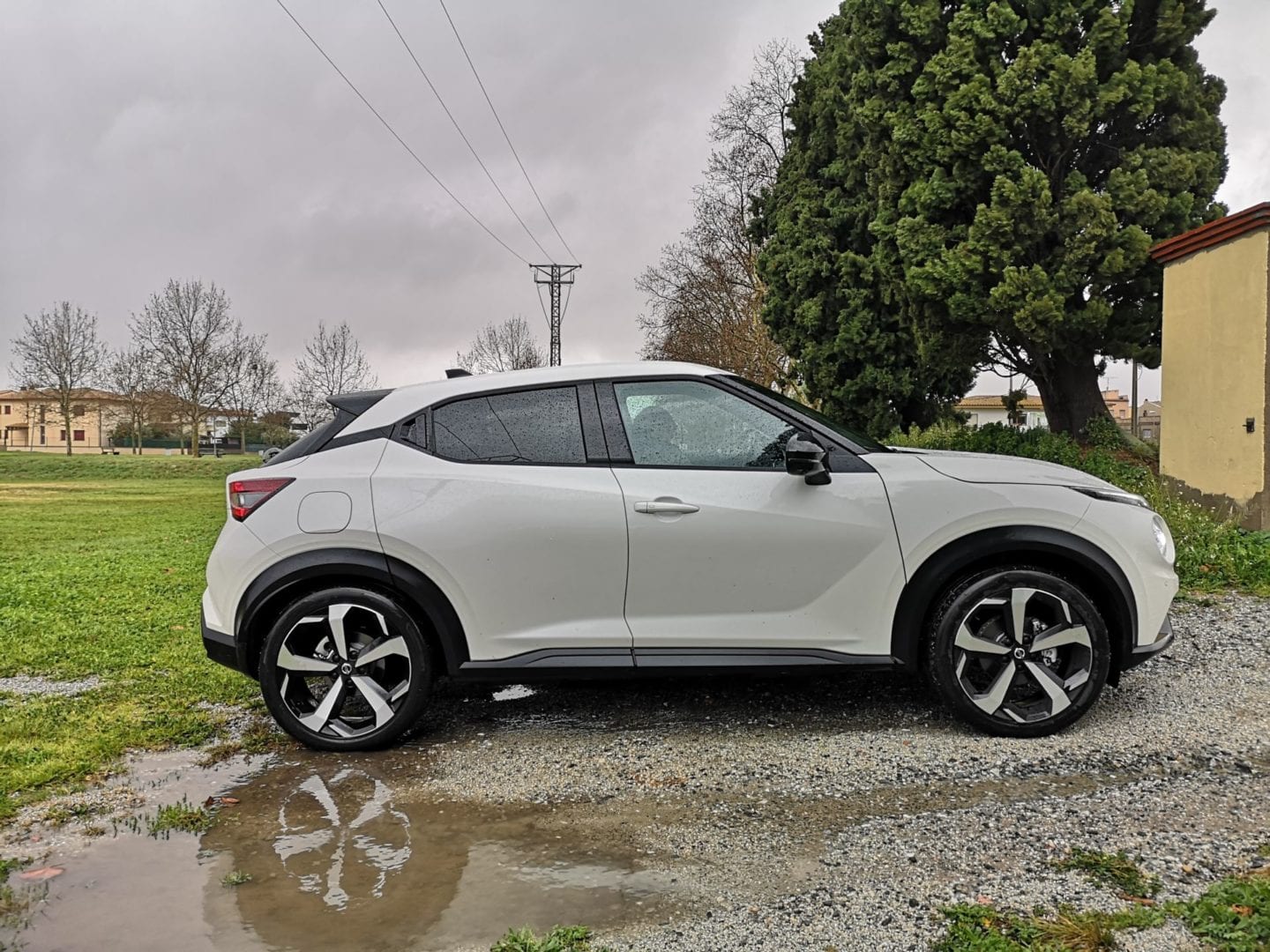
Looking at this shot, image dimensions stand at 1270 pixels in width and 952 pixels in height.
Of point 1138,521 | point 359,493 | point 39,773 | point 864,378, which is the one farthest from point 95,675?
point 864,378

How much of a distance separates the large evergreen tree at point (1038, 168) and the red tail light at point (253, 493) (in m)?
11.5

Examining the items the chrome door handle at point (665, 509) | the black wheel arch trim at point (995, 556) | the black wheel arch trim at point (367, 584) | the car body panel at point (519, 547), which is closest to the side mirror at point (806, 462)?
the chrome door handle at point (665, 509)

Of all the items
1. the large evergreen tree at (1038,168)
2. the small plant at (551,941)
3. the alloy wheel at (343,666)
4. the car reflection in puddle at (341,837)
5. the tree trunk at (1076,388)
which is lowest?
the car reflection in puddle at (341,837)

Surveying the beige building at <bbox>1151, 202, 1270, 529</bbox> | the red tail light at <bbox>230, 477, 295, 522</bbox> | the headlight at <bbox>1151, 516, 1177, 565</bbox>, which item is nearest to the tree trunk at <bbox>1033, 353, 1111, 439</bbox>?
the beige building at <bbox>1151, 202, 1270, 529</bbox>

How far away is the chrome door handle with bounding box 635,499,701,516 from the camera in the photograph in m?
3.82

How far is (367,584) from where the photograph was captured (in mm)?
3984

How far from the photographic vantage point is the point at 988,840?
3.00 metres

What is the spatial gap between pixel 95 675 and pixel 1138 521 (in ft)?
19.0

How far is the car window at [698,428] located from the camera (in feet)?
12.9

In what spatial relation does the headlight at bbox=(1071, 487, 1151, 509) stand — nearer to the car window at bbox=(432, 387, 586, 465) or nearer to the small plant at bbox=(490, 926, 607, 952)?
the car window at bbox=(432, 387, 586, 465)

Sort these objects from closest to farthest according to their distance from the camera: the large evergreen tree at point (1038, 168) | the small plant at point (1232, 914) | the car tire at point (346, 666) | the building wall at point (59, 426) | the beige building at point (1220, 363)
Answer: the small plant at point (1232, 914) → the car tire at point (346, 666) → the beige building at point (1220, 363) → the large evergreen tree at point (1038, 168) → the building wall at point (59, 426)

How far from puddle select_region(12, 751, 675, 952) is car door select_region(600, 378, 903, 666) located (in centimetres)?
101

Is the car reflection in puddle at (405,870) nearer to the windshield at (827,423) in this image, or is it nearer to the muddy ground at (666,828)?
the muddy ground at (666,828)

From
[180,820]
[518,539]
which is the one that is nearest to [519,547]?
[518,539]
